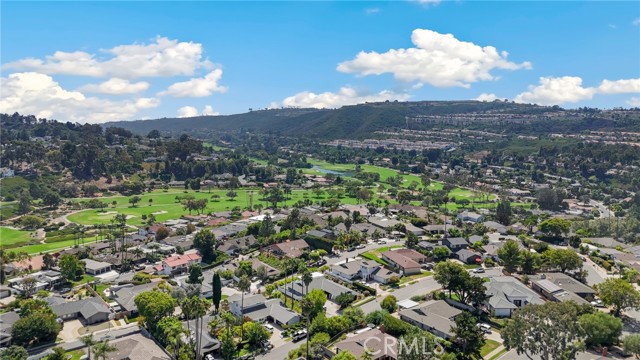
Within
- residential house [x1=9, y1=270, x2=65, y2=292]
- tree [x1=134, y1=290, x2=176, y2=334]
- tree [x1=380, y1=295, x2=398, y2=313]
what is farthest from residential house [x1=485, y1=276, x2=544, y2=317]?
residential house [x1=9, y1=270, x2=65, y2=292]

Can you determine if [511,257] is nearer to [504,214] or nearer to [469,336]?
[469,336]

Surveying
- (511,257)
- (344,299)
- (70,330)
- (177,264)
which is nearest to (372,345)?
(344,299)

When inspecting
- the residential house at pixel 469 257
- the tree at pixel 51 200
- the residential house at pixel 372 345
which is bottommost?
the residential house at pixel 469 257

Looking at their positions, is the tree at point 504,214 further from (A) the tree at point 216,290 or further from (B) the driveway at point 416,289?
(A) the tree at point 216,290

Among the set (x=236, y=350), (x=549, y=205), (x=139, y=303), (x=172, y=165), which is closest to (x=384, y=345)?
(x=236, y=350)

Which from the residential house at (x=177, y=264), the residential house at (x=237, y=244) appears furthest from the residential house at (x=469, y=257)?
the residential house at (x=177, y=264)

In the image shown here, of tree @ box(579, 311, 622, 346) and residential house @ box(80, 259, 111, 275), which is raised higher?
tree @ box(579, 311, 622, 346)

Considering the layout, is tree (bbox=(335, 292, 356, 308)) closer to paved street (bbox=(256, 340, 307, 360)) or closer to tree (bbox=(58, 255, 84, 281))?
paved street (bbox=(256, 340, 307, 360))
